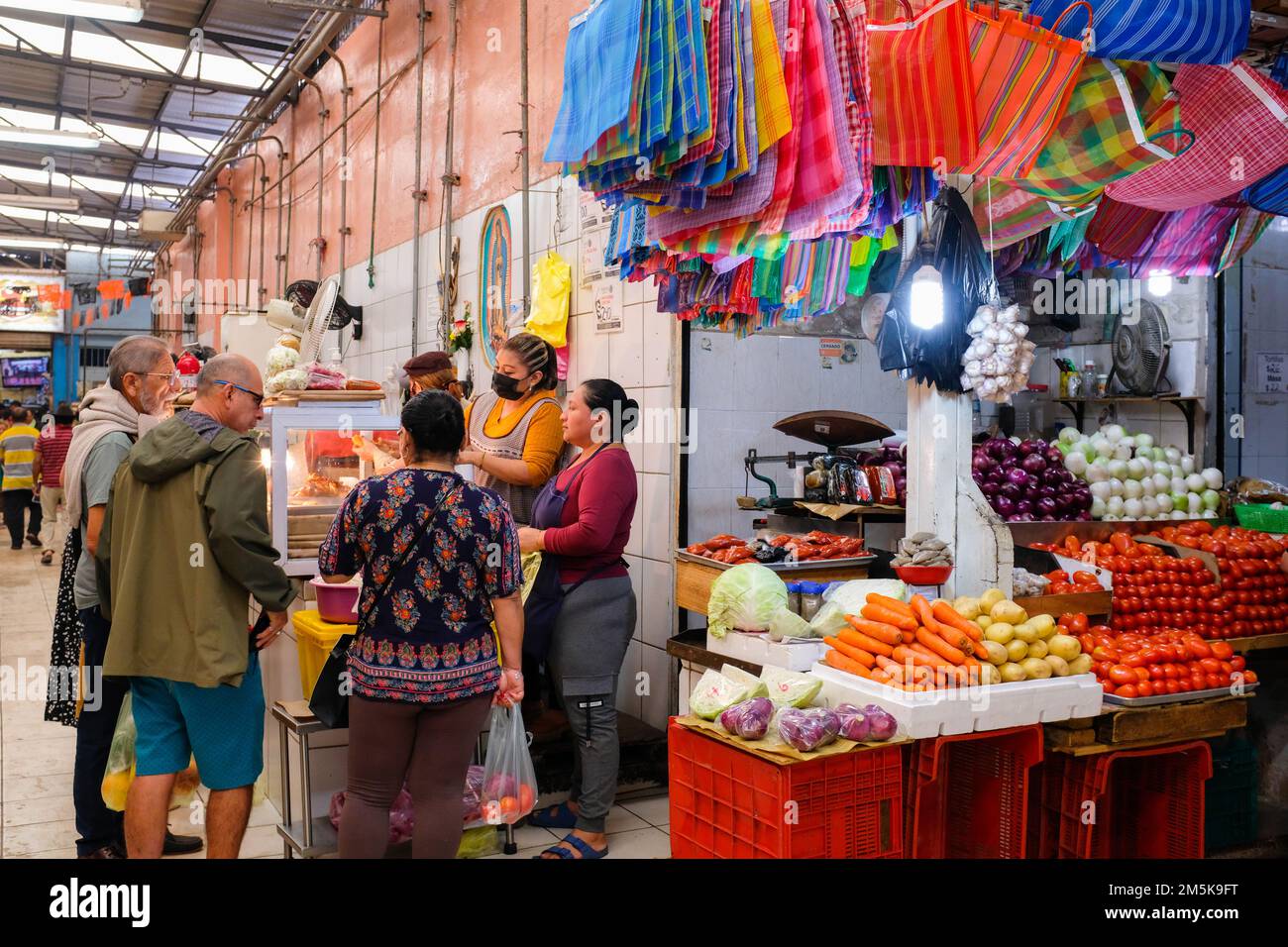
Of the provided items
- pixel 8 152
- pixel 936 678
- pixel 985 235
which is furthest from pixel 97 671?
pixel 8 152

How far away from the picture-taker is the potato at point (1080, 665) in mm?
3674

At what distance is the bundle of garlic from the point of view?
156 inches

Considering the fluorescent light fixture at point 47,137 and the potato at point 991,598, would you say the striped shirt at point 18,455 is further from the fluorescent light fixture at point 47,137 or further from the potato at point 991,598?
the potato at point 991,598

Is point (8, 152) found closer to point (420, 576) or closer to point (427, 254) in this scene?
point (427, 254)

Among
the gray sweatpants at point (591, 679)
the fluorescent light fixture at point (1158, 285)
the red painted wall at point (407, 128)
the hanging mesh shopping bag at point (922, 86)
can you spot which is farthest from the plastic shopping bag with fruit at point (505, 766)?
the fluorescent light fixture at point (1158, 285)

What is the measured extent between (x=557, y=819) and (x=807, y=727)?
186 cm

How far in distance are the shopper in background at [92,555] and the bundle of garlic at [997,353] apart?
Result: 3061mm

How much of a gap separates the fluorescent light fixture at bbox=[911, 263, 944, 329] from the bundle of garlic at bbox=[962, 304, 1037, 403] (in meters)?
0.14

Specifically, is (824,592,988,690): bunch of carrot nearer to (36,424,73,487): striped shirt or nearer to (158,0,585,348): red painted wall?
(158,0,585,348): red painted wall

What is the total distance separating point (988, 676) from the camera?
A: 3.48m

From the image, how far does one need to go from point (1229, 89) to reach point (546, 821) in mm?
3899

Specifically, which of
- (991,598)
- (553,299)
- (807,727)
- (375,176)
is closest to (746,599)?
(991,598)

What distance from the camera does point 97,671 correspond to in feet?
13.5

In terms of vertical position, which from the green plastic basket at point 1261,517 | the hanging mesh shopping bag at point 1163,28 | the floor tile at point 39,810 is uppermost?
the hanging mesh shopping bag at point 1163,28
